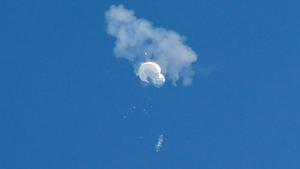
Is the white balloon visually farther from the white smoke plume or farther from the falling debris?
the falling debris

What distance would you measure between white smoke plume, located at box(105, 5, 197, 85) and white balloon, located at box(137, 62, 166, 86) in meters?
0.02

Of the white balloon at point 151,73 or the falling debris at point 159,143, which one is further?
the falling debris at point 159,143

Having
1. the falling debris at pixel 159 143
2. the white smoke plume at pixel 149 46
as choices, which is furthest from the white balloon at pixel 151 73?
the falling debris at pixel 159 143

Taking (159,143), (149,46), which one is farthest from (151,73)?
(159,143)

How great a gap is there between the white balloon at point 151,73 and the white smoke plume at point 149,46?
21mm

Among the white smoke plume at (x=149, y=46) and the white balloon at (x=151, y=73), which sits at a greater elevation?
the white smoke plume at (x=149, y=46)

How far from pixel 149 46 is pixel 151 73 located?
2.03ft

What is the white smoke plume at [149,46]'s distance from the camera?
11.4 m

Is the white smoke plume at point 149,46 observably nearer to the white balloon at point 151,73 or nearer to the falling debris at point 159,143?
the white balloon at point 151,73

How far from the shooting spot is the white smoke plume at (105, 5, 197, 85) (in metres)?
11.4

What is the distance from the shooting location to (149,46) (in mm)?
11430

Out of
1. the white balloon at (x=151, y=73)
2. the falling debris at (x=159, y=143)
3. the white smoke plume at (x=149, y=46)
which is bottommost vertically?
the falling debris at (x=159, y=143)

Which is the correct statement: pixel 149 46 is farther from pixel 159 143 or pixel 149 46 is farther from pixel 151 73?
pixel 159 143

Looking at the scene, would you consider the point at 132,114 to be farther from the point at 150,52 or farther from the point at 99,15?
the point at 99,15
